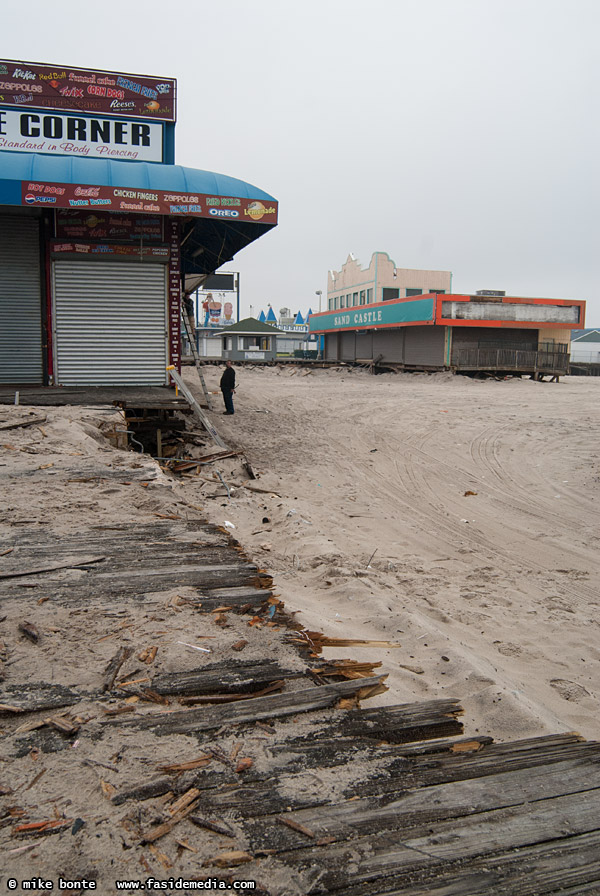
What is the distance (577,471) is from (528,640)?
8.42 metres

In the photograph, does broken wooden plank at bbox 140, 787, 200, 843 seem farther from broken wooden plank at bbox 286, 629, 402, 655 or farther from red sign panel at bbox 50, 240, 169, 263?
red sign panel at bbox 50, 240, 169, 263

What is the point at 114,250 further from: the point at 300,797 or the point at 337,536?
the point at 300,797

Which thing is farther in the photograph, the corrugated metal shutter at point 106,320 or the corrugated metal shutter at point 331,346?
the corrugated metal shutter at point 331,346

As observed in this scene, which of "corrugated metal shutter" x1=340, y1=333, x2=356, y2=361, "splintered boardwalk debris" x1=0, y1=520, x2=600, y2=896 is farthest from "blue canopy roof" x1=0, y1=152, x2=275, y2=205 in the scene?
"corrugated metal shutter" x1=340, y1=333, x2=356, y2=361

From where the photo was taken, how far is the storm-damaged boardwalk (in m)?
2.06

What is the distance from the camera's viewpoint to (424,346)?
32.9 meters

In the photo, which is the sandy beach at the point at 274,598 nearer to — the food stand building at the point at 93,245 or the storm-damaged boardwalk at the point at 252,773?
the storm-damaged boardwalk at the point at 252,773

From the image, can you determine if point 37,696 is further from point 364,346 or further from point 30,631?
point 364,346

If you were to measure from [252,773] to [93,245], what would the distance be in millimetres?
13537

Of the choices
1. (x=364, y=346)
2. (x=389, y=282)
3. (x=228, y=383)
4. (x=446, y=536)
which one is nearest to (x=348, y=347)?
(x=364, y=346)

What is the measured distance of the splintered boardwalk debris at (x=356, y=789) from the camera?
6.83ft

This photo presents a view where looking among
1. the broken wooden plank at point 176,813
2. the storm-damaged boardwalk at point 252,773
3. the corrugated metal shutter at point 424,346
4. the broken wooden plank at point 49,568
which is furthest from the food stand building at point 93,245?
the corrugated metal shutter at point 424,346

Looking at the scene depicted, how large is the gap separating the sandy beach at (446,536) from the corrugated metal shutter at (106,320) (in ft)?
9.68

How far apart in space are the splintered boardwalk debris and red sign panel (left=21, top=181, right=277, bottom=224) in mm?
11366
